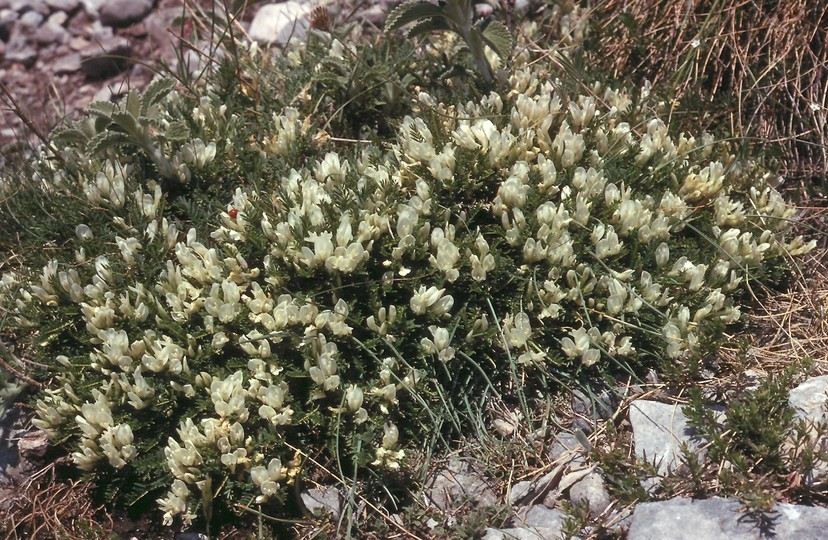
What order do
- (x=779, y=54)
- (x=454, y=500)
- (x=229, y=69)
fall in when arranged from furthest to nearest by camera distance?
(x=229, y=69)
(x=779, y=54)
(x=454, y=500)

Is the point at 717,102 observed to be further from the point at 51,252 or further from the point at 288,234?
the point at 51,252

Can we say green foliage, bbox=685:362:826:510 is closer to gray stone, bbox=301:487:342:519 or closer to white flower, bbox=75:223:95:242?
gray stone, bbox=301:487:342:519

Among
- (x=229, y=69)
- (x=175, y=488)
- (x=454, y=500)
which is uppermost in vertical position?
(x=229, y=69)

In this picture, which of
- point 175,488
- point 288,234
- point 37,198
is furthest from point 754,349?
point 37,198

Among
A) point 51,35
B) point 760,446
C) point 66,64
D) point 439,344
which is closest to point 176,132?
point 439,344

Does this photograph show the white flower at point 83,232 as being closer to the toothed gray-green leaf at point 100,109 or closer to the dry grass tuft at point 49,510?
the toothed gray-green leaf at point 100,109

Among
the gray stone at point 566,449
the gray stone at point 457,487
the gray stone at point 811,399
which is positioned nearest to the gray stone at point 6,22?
the gray stone at point 457,487
